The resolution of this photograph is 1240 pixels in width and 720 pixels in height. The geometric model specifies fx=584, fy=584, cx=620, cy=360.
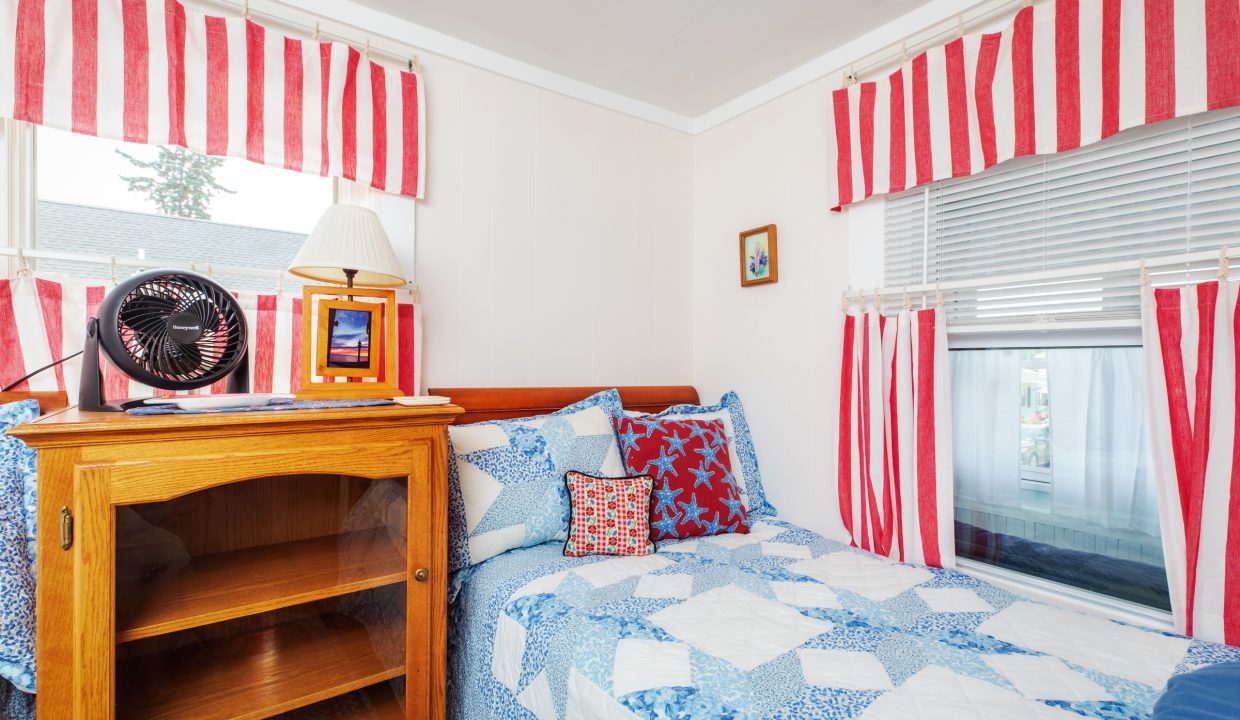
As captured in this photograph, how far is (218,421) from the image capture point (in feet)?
3.92

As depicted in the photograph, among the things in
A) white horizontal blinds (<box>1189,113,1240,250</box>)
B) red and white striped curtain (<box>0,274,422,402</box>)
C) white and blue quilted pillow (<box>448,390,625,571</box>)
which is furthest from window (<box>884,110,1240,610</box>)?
red and white striped curtain (<box>0,274,422,402</box>)

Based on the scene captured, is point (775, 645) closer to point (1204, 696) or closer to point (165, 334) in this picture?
point (1204, 696)

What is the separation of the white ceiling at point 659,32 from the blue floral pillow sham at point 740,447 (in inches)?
54.5

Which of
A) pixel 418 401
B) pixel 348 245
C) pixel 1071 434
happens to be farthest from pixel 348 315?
pixel 1071 434

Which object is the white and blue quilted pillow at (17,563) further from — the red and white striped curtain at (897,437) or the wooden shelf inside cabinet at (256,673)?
the red and white striped curtain at (897,437)

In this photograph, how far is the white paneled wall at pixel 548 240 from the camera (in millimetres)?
2176

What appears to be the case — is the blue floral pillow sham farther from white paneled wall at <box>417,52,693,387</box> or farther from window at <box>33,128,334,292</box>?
window at <box>33,128,334,292</box>

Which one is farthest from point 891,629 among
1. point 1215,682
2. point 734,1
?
point 734,1

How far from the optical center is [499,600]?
1.54 metres

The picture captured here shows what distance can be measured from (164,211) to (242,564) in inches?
42.9

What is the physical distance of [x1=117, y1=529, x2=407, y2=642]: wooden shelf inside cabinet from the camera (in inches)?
46.8

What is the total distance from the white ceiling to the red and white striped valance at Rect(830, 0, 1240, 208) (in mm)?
257

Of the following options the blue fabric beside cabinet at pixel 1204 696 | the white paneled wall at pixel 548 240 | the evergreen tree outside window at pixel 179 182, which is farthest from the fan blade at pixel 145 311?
the blue fabric beside cabinet at pixel 1204 696

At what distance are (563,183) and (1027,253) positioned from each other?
1695mm
